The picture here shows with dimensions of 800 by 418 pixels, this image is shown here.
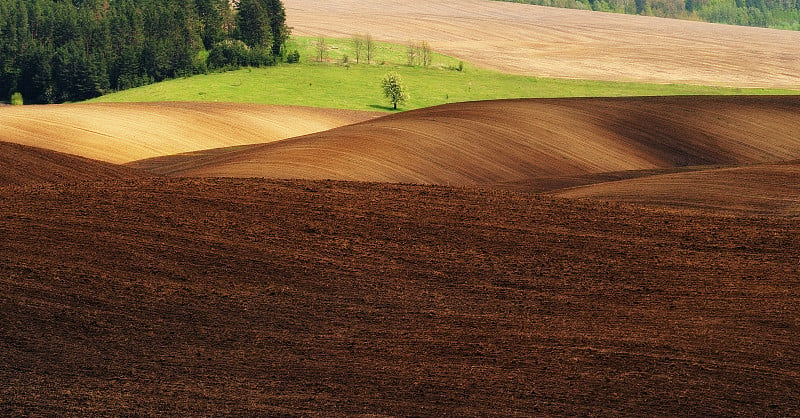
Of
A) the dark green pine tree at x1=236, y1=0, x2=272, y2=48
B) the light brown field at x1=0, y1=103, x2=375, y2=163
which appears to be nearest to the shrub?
the dark green pine tree at x1=236, y1=0, x2=272, y2=48

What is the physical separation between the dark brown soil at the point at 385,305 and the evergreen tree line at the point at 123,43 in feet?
256

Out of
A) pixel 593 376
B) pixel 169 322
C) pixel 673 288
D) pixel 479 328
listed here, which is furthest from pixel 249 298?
pixel 673 288

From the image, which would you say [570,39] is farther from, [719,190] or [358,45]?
[719,190]

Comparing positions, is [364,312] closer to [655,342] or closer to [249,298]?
[249,298]

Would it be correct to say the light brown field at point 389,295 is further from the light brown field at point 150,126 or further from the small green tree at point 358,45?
the small green tree at point 358,45

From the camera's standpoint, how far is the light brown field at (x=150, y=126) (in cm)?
4241

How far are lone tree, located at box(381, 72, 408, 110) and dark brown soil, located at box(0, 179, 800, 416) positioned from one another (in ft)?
185

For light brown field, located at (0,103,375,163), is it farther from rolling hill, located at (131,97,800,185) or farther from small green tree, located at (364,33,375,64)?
small green tree, located at (364,33,375,64)

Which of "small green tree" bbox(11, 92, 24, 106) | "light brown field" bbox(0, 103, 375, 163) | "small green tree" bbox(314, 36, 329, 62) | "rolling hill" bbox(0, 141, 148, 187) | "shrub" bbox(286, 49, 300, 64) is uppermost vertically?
"small green tree" bbox(314, 36, 329, 62)

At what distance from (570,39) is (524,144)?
94795 millimetres

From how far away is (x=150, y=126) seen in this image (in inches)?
1998

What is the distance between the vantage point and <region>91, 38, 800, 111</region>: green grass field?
8144 cm

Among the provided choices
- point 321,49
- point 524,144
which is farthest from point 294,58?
point 524,144

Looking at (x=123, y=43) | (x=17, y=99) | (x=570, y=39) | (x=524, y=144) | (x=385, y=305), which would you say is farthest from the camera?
(x=570, y=39)
